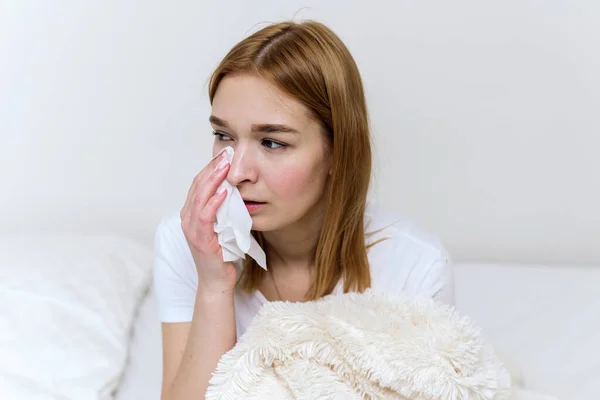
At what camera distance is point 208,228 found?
1377 millimetres

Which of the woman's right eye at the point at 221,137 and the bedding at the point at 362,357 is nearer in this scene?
the bedding at the point at 362,357

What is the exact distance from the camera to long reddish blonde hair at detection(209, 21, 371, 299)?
4.55ft

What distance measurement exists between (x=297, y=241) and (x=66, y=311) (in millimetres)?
657

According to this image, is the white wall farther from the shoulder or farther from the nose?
the nose

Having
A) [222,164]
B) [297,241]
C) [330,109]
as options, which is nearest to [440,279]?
[297,241]

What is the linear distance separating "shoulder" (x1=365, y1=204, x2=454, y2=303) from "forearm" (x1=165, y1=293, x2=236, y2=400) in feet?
1.18

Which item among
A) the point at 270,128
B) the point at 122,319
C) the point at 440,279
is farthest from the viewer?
the point at 122,319

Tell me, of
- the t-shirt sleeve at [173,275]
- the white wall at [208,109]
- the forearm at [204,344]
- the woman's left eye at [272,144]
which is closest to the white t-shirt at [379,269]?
the t-shirt sleeve at [173,275]

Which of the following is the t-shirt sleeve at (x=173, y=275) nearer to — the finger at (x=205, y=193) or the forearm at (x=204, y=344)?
the forearm at (x=204, y=344)

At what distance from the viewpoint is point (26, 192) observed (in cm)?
242

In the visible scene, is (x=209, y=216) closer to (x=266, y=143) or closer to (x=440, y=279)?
(x=266, y=143)

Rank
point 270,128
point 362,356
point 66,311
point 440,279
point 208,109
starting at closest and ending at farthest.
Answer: point 362,356
point 270,128
point 440,279
point 66,311
point 208,109

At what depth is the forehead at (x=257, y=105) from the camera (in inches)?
53.2

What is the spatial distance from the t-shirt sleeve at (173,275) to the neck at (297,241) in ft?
0.65
